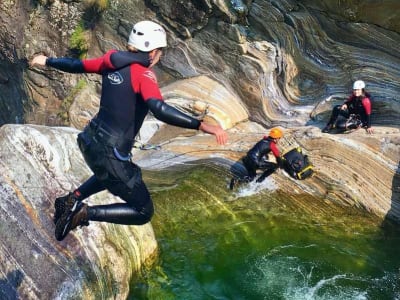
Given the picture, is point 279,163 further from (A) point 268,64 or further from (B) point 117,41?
(B) point 117,41

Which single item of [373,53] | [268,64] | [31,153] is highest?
[373,53]

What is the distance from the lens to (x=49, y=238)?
32.1ft

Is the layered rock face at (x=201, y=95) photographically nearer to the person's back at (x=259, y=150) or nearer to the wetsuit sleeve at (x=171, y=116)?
the person's back at (x=259, y=150)

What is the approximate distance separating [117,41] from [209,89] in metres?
5.05

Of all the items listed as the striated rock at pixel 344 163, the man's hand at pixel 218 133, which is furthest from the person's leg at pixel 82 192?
the striated rock at pixel 344 163

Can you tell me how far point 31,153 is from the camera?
10781 millimetres

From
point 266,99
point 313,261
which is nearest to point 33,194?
point 313,261

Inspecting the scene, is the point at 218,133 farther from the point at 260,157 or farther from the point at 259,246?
the point at 260,157

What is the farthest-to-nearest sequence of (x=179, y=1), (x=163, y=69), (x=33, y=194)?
(x=163, y=69) → (x=179, y=1) → (x=33, y=194)

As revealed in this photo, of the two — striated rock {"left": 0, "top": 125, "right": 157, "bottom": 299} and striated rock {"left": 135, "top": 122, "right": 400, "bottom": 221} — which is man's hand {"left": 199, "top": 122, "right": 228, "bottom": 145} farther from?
striated rock {"left": 135, "top": 122, "right": 400, "bottom": 221}

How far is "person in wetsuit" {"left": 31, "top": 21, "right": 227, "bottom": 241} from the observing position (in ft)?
22.6

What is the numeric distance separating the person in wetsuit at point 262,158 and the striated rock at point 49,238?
140 inches

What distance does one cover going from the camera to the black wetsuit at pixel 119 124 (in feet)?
23.1

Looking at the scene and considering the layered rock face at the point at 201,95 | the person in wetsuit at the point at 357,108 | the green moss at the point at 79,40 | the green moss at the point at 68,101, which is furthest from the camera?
the green moss at the point at 68,101
